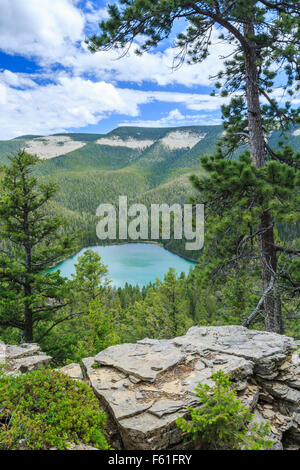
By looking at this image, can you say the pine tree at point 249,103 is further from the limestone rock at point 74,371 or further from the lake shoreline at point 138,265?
the lake shoreline at point 138,265

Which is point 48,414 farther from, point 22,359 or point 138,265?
point 138,265

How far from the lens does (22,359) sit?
6504 mm

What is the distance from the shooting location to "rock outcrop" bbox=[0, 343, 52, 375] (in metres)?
5.95

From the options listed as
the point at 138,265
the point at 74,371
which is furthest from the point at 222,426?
the point at 138,265

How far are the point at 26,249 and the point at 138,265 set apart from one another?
87.3 metres

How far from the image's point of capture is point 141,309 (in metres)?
27.6

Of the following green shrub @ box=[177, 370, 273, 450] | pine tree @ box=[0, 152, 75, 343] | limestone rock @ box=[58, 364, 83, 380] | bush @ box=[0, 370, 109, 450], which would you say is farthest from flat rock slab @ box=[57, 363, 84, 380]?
pine tree @ box=[0, 152, 75, 343]

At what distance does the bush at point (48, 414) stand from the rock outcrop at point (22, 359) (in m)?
1.81

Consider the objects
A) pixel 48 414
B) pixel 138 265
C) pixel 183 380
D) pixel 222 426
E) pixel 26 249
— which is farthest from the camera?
pixel 138 265

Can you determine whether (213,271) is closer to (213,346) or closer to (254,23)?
(213,346)

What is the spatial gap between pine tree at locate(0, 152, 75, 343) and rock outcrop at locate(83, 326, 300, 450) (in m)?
5.93

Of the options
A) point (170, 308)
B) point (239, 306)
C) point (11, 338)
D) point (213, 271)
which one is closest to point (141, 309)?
point (170, 308)

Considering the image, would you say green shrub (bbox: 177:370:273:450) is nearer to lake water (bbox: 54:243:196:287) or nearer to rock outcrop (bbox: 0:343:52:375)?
rock outcrop (bbox: 0:343:52:375)
